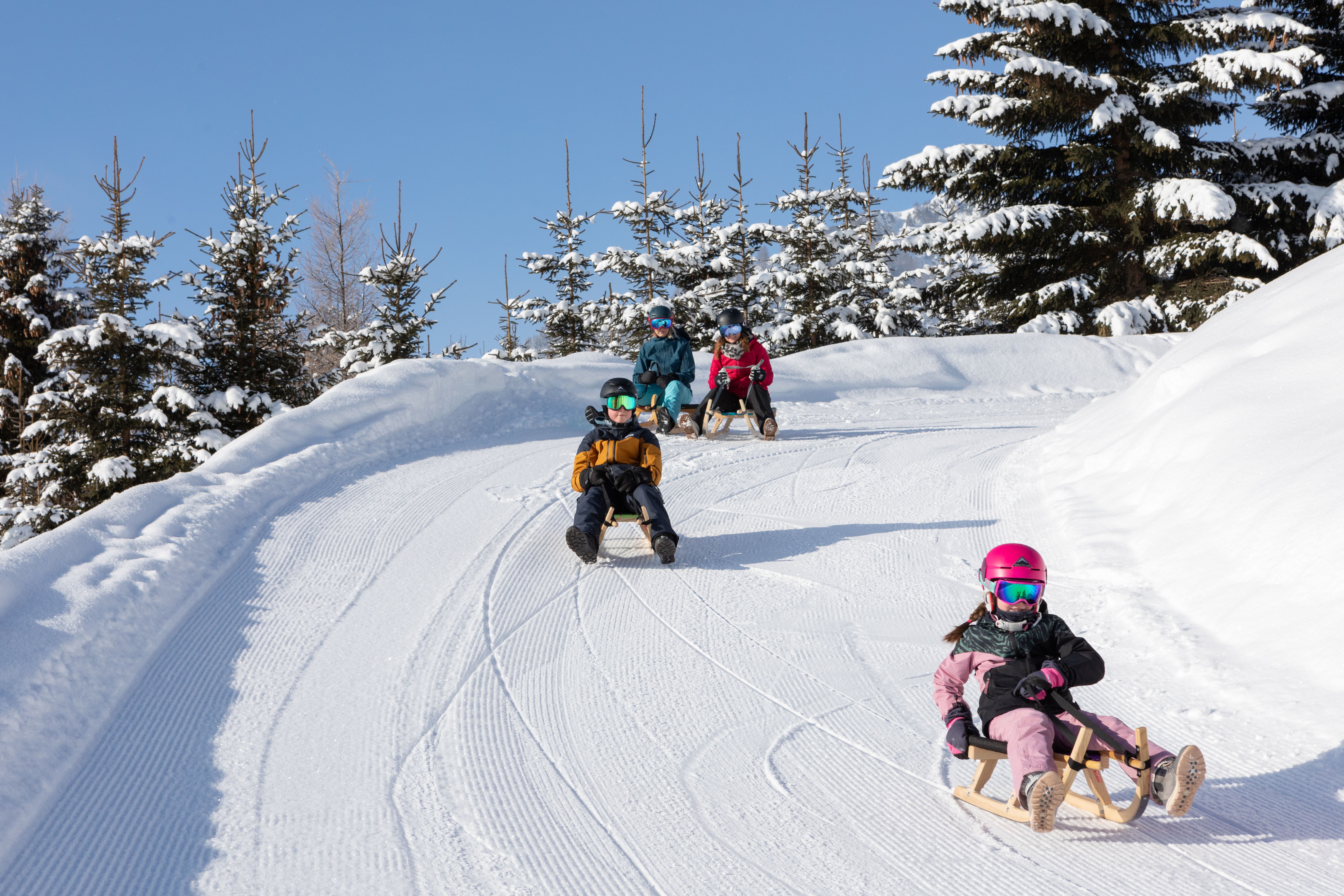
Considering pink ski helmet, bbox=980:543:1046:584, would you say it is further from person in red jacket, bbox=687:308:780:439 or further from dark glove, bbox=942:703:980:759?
person in red jacket, bbox=687:308:780:439

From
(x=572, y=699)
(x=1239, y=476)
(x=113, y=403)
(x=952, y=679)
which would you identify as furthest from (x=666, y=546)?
(x=113, y=403)

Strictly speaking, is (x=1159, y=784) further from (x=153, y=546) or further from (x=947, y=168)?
(x=947, y=168)

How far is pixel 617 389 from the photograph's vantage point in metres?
6.12

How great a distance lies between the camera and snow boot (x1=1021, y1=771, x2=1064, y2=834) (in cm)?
257

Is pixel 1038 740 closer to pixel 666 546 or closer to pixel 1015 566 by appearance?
pixel 1015 566

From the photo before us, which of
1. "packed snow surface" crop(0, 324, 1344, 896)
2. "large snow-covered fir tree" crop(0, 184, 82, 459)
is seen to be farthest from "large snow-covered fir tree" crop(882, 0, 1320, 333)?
"large snow-covered fir tree" crop(0, 184, 82, 459)

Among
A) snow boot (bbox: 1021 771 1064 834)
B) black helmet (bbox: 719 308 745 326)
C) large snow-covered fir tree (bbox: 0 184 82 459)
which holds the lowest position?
snow boot (bbox: 1021 771 1064 834)

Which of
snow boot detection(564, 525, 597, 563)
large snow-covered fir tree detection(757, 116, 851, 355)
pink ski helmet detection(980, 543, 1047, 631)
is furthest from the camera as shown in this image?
large snow-covered fir tree detection(757, 116, 851, 355)

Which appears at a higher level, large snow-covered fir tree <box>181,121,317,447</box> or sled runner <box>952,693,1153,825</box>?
large snow-covered fir tree <box>181,121,317,447</box>

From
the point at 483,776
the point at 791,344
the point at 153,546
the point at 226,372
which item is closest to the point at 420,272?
the point at 226,372

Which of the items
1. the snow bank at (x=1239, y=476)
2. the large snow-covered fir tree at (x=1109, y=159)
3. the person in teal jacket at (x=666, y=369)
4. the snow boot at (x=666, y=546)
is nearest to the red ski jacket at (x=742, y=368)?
the person in teal jacket at (x=666, y=369)

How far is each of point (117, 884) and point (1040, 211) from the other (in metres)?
17.9

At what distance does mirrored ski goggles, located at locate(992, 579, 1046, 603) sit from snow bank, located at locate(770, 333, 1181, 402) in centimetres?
1024

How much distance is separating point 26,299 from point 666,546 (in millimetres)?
14465
